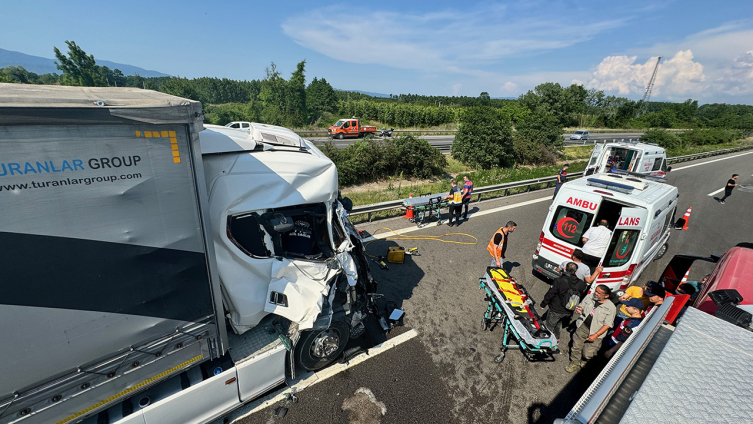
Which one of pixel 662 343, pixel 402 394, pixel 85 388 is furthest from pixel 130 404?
pixel 662 343

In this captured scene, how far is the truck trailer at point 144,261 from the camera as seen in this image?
7.31 feet

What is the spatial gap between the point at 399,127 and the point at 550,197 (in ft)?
122

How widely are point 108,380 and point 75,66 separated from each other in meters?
50.9

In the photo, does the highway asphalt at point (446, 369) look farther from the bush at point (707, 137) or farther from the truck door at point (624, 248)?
the bush at point (707, 137)

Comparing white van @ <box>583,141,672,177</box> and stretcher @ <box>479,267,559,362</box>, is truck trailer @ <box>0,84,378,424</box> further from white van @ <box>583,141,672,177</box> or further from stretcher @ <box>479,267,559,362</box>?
white van @ <box>583,141,672,177</box>

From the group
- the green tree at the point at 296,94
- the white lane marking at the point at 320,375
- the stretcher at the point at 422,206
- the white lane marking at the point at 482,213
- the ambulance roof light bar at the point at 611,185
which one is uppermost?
the green tree at the point at 296,94

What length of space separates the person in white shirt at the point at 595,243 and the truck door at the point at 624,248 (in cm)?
8

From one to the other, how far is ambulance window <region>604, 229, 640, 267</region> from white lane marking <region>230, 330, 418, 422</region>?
406cm

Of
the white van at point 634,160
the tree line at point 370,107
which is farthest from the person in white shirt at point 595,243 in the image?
the tree line at point 370,107

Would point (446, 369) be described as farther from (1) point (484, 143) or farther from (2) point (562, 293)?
(1) point (484, 143)

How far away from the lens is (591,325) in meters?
4.76

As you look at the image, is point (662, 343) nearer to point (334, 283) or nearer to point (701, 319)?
point (701, 319)

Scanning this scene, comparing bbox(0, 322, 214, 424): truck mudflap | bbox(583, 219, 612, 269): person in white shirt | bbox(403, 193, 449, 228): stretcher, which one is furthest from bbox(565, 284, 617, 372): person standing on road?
bbox(403, 193, 449, 228): stretcher

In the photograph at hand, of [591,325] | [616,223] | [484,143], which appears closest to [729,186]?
[484,143]
